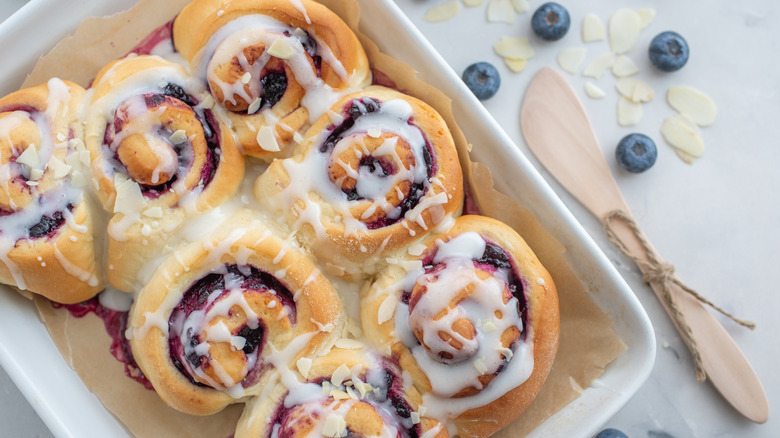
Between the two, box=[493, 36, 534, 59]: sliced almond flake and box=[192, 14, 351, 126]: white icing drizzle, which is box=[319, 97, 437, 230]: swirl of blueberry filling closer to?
box=[192, 14, 351, 126]: white icing drizzle

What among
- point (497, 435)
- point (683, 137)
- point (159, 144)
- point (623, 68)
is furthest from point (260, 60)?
point (683, 137)

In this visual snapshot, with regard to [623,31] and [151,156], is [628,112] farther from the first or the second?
[151,156]

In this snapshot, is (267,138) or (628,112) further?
(628,112)

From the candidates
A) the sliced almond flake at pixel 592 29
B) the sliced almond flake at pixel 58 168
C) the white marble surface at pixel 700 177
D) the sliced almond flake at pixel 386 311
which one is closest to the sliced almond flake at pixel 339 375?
the sliced almond flake at pixel 386 311

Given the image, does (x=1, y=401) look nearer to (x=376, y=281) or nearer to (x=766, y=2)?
(x=376, y=281)

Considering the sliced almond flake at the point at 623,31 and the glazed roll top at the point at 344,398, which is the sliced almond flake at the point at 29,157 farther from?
the sliced almond flake at the point at 623,31

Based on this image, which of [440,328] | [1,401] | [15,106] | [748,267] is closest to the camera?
[440,328]

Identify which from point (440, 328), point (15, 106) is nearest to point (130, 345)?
point (15, 106)

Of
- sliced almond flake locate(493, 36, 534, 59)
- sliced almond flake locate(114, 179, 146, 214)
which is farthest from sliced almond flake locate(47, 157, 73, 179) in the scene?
sliced almond flake locate(493, 36, 534, 59)
